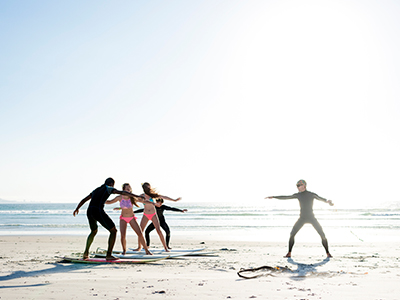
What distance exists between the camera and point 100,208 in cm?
831

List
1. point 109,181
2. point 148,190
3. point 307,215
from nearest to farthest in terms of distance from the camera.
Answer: point 109,181 < point 307,215 < point 148,190

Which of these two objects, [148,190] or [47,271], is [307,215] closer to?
[148,190]

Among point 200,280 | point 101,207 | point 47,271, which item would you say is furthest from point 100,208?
point 200,280

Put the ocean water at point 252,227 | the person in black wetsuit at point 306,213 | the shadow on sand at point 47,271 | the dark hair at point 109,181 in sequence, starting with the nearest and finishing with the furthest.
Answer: the shadow on sand at point 47,271
the dark hair at point 109,181
the person in black wetsuit at point 306,213
the ocean water at point 252,227

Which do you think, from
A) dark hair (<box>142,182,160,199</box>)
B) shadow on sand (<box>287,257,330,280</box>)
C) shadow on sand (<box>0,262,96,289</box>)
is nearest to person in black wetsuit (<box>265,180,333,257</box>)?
shadow on sand (<box>287,257,330,280</box>)

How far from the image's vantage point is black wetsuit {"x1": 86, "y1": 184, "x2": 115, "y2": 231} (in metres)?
8.25

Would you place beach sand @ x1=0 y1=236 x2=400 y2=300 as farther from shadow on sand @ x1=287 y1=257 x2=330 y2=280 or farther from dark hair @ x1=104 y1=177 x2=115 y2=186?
dark hair @ x1=104 y1=177 x2=115 y2=186

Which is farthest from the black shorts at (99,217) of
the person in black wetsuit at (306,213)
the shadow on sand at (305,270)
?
the person in black wetsuit at (306,213)

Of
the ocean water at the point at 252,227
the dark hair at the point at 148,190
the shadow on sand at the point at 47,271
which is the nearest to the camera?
the shadow on sand at the point at 47,271

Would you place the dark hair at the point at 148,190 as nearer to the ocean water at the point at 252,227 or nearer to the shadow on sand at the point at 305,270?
the shadow on sand at the point at 305,270

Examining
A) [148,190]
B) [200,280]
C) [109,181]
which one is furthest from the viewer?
[148,190]

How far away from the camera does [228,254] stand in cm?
1042

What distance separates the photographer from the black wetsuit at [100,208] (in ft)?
27.1

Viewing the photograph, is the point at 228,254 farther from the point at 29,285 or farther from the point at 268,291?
the point at 29,285
